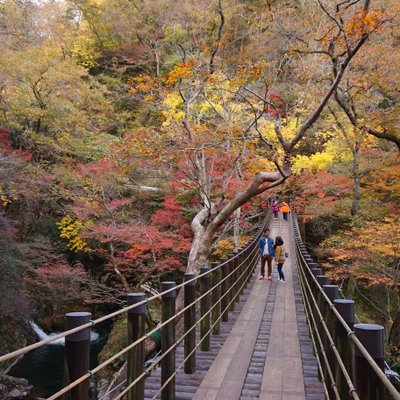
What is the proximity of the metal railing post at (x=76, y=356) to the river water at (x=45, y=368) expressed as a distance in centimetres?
1228

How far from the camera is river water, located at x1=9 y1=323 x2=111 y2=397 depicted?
44.6 feet

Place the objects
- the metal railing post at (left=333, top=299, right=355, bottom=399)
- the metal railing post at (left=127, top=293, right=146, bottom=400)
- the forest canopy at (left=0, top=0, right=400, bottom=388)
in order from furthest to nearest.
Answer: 1. the forest canopy at (left=0, top=0, right=400, bottom=388)
2. the metal railing post at (left=127, top=293, right=146, bottom=400)
3. the metal railing post at (left=333, top=299, right=355, bottom=399)

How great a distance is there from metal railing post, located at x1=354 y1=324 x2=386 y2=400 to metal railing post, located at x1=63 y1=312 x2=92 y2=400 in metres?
1.53

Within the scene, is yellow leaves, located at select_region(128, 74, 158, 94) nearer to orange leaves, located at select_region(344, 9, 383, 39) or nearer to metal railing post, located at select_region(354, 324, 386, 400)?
orange leaves, located at select_region(344, 9, 383, 39)

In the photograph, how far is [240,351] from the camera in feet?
19.9

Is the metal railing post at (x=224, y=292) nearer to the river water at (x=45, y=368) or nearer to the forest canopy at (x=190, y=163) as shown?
the forest canopy at (x=190, y=163)

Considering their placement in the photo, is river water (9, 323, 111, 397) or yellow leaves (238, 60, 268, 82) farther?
river water (9, 323, 111, 397)

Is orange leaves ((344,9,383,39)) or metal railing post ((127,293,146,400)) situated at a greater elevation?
orange leaves ((344,9,383,39))

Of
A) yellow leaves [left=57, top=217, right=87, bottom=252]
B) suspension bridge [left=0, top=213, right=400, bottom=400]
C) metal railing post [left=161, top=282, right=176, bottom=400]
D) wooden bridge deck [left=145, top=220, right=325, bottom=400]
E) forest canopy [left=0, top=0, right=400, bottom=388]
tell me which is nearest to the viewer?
suspension bridge [left=0, top=213, right=400, bottom=400]

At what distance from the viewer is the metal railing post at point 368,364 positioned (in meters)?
2.04

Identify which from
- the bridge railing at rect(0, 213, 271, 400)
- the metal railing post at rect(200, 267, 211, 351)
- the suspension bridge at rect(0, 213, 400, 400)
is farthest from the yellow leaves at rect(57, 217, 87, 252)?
the metal railing post at rect(200, 267, 211, 351)

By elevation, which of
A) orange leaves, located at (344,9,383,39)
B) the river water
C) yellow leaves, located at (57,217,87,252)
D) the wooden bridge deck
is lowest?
the river water

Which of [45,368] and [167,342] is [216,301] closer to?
[167,342]

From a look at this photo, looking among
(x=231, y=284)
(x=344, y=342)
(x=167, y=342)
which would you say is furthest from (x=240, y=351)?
(x=344, y=342)
